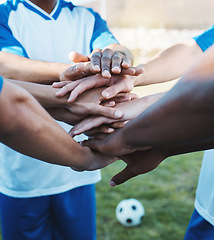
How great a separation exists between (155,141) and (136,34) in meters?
9.67

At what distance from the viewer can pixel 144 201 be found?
3.00m

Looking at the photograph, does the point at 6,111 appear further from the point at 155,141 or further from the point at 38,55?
the point at 38,55

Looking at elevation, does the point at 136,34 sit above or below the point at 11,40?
below

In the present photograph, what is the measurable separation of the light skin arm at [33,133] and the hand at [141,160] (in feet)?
0.44

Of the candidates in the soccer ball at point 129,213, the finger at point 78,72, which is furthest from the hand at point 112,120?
the soccer ball at point 129,213

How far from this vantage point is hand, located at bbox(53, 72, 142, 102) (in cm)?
A: 135

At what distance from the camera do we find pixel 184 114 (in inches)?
31.7

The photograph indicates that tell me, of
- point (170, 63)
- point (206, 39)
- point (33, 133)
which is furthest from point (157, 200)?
point (33, 133)

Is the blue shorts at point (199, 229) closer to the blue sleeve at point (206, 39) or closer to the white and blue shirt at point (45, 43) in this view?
the white and blue shirt at point (45, 43)

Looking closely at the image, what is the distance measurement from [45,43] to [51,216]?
982 millimetres

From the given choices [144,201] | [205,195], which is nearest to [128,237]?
[144,201]

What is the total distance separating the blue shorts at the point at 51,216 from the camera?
170 cm

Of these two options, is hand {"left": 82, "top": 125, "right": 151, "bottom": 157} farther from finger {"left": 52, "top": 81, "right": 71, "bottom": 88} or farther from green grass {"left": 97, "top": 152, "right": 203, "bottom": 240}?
green grass {"left": 97, "top": 152, "right": 203, "bottom": 240}

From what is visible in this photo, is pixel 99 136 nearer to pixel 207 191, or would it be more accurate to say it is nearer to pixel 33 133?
pixel 33 133
